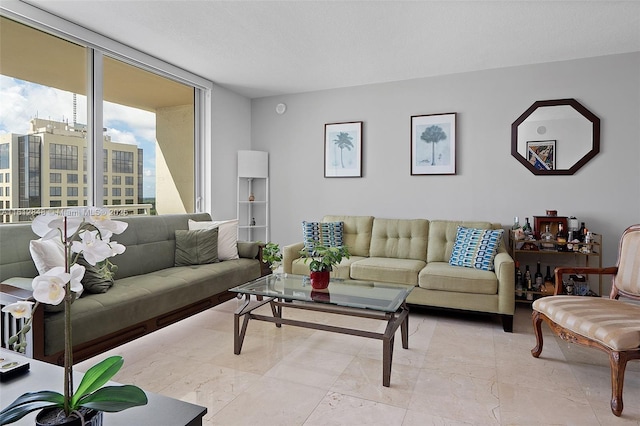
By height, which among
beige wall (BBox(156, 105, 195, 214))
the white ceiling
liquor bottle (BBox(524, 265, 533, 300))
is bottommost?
liquor bottle (BBox(524, 265, 533, 300))

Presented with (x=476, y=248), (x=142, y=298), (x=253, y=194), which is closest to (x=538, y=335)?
(x=476, y=248)

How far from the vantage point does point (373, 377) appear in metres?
2.34

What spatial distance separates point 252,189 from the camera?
17.8 ft

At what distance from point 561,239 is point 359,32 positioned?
8.85 feet

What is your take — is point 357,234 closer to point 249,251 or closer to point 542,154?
point 249,251

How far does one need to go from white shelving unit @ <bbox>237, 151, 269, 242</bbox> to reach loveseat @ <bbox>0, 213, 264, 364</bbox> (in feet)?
4.11

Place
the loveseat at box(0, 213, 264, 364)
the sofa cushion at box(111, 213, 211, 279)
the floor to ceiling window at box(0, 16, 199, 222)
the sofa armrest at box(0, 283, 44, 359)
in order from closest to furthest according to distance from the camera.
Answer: the sofa armrest at box(0, 283, 44, 359), the loveseat at box(0, 213, 264, 364), the floor to ceiling window at box(0, 16, 199, 222), the sofa cushion at box(111, 213, 211, 279)

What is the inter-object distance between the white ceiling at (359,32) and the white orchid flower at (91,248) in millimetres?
2430

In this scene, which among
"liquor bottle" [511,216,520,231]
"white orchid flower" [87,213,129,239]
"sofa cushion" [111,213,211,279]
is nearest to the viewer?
"white orchid flower" [87,213,129,239]

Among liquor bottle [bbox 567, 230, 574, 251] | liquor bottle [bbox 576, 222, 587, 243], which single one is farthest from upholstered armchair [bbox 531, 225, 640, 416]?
liquor bottle [bbox 576, 222, 587, 243]

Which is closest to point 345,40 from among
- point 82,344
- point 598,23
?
point 598,23

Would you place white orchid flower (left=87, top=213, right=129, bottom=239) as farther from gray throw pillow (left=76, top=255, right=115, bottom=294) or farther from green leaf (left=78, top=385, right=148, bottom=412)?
gray throw pillow (left=76, top=255, right=115, bottom=294)

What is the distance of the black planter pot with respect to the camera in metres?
0.86

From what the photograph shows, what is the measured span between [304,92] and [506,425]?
4.31 m
